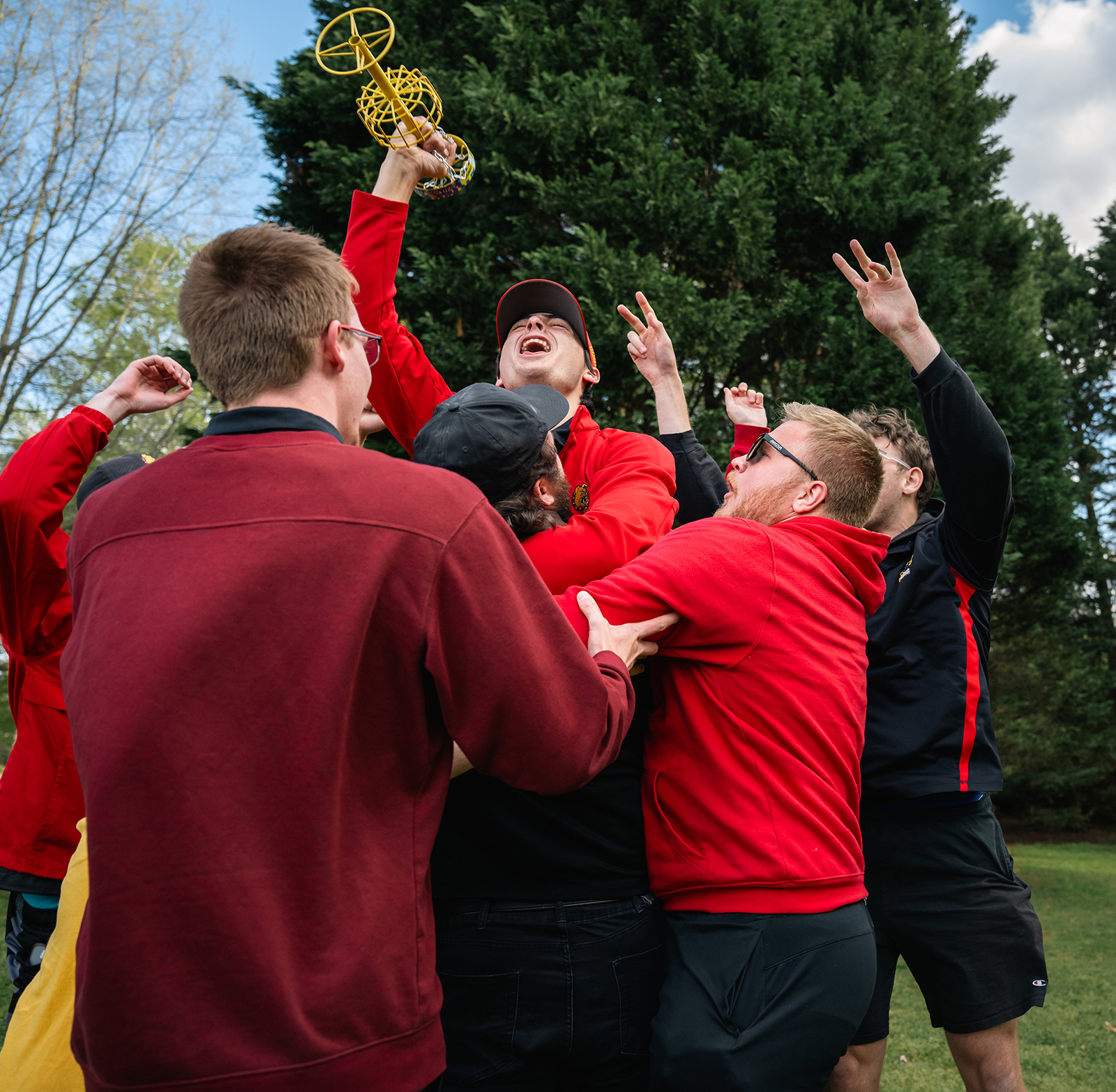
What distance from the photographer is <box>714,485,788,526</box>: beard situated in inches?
93.6

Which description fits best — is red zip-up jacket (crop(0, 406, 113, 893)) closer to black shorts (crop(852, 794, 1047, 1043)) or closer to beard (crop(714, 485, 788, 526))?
beard (crop(714, 485, 788, 526))

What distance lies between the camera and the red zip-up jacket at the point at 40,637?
2.68m

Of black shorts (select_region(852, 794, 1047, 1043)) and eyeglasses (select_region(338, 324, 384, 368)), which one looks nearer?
eyeglasses (select_region(338, 324, 384, 368))

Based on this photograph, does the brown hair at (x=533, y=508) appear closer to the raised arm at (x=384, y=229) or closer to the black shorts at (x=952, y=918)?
the raised arm at (x=384, y=229)

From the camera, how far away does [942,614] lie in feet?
10.1

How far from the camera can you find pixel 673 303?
6.54 m

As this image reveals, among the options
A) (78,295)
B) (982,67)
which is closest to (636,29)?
(78,295)

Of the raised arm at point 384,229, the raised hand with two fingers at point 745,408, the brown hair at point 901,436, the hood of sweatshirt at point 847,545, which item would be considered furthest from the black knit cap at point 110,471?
the brown hair at point 901,436

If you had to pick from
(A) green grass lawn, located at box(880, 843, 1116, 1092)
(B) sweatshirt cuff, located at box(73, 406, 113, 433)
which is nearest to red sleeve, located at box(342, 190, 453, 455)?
(B) sweatshirt cuff, located at box(73, 406, 113, 433)

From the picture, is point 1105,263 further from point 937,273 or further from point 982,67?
point 937,273

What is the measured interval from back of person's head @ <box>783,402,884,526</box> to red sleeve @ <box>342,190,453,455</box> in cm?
140

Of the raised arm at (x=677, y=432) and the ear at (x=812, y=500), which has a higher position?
the raised arm at (x=677, y=432)

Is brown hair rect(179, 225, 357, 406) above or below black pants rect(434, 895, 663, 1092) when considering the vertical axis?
above

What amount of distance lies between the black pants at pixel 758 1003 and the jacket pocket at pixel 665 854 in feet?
0.29
